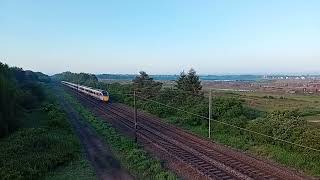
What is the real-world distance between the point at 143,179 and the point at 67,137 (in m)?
14.3

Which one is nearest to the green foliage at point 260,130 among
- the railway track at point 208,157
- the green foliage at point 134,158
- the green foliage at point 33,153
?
the railway track at point 208,157

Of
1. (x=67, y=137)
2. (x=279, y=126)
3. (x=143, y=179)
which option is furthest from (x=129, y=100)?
(x=143, y=179)

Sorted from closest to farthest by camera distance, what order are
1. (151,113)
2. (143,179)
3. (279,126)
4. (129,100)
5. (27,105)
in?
1. (143,179)
2. (279,126)
3. (151,113)
4. (27,105)
5. (129,100)

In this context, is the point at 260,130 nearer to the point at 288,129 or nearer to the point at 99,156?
the point at 288,129

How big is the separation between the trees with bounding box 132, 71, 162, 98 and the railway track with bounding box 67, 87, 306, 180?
24.4m

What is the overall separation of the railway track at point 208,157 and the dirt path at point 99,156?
427cm

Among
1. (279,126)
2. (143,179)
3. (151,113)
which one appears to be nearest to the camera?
(143,179)

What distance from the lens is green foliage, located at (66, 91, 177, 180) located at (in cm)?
2244

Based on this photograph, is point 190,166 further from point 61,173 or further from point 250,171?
point 61,173

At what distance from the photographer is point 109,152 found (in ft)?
98.1

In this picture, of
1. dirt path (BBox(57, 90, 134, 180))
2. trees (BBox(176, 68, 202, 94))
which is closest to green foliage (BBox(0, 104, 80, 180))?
dirt path (BBox(57, 90, 134, 180))

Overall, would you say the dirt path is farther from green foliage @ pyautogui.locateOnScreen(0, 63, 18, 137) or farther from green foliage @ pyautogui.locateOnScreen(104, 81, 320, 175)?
green foliage @ pyautogui.locateOnScreen(104, 81, 320, 175)

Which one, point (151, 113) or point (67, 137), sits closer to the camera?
point (67, 137)

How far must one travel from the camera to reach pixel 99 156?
28.7 meters
